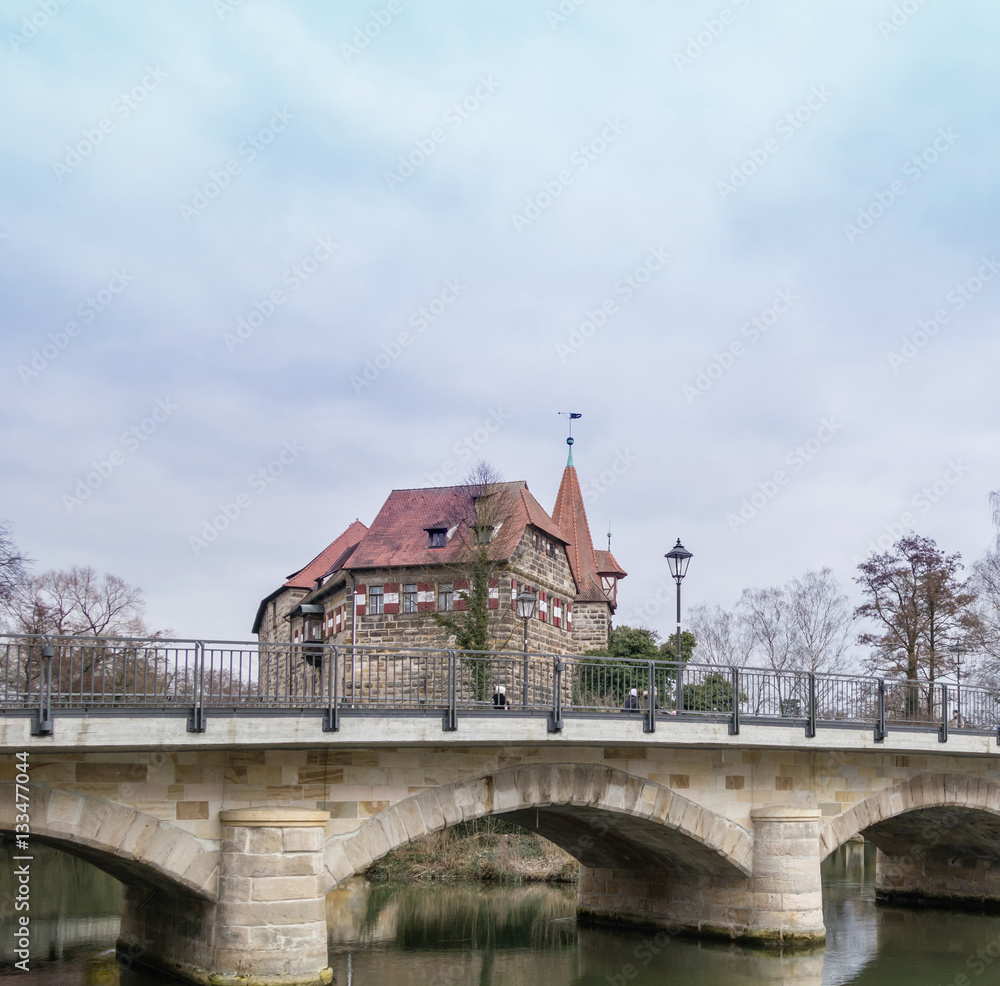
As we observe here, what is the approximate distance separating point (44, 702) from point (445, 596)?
91.9 ft

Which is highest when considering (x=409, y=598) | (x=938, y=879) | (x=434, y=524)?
(x=434, y=524)

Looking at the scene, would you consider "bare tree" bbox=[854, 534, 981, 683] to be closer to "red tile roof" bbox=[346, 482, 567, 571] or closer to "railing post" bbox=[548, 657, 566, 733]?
"red tile roof" bbox=[346, 482, 567, 571]

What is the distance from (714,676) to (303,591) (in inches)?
1386

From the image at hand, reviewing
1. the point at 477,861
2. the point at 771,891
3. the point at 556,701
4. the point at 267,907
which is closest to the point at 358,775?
the point at 267,907

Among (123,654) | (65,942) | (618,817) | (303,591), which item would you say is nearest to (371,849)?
(123,654)

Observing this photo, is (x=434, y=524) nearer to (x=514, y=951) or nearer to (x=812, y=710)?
(x=514, y=951)

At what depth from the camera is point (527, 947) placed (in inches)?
762

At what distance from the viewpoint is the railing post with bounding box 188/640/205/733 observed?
12141mm

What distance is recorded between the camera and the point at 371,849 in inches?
544

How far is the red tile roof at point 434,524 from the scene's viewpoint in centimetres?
3959

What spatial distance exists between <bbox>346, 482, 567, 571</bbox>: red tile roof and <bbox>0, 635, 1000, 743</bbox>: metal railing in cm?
1983

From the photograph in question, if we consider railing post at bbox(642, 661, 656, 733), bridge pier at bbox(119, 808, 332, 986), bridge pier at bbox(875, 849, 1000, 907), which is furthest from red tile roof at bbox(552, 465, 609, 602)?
bridge pier at bbox(119, 808, 332, 986)

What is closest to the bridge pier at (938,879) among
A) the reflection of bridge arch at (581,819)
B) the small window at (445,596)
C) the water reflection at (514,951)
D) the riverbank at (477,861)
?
the riverbank at (477,861)

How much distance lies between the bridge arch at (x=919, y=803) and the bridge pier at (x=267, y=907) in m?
8.58
